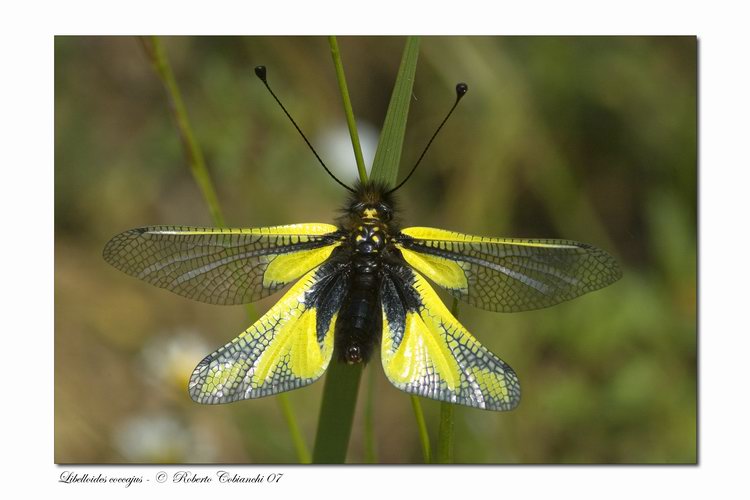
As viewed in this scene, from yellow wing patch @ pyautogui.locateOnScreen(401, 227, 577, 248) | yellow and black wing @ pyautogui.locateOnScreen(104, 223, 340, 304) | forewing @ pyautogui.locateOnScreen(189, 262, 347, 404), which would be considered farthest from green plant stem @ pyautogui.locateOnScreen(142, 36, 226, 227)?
yellow wing patch @ pyautogui.locateOnScreen(401, 227, 577, 248)

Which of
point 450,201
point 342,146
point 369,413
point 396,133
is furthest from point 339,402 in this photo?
point 450,201

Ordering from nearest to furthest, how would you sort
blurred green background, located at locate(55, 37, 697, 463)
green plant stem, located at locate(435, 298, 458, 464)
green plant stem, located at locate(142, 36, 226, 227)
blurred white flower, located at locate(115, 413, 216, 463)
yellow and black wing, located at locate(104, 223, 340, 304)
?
green plant stem, located at locate(435, 298, 458, 464)
yellow and black wing, located at locate(104, 223, 340, 304)
green plant stem, located at locate(142, 36, 226, 227)
blurred white flower, located at locate(115, 413, 216, 463)
blurred green background, located at locate(55, 37, 697, 463)

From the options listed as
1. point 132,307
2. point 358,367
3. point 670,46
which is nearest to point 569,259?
point 358,367

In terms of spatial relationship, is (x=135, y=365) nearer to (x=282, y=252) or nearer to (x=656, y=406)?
(x=282, y=252)

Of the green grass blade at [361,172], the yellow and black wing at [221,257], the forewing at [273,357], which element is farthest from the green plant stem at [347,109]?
the forewing at [273,357]

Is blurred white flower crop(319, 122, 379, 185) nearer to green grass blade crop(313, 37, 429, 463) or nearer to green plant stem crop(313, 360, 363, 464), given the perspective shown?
green grass blade crop(313, 37, 429, 463)

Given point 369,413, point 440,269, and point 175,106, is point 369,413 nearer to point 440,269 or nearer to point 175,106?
point 440,269

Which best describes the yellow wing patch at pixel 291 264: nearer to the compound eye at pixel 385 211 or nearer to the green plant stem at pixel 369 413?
the compound eye at pixel 385 211
